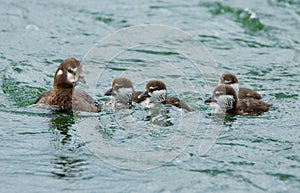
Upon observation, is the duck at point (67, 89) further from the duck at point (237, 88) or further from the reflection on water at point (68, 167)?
the duck at point (237, 88)

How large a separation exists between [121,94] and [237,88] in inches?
60.9

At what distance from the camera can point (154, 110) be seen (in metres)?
8.88

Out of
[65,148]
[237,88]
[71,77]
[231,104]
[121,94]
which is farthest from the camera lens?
[237,88]

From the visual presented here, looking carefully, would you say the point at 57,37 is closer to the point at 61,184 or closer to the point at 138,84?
the point at 138,84

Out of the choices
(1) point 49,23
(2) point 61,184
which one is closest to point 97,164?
(2) point 61,184

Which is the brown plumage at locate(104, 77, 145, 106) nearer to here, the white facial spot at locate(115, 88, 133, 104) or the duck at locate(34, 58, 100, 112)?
the white facial spot at locate(115, 88, 133, 104)

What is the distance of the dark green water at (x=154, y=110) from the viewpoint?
22.1ft

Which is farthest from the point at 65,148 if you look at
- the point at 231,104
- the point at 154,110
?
the point at 231,104

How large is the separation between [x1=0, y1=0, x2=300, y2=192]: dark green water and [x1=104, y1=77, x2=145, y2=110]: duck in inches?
6.8

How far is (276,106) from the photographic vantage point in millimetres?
8992

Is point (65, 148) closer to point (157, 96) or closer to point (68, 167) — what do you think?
point (68, 167)

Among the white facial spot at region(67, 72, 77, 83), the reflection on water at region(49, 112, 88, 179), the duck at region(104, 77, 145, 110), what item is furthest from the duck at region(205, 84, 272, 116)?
the reflection on water at region(49, 112, 88, 179)

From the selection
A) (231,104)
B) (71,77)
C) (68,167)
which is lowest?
(68,167)

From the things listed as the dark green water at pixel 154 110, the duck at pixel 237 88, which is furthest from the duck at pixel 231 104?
the duck at pixel 237 88
